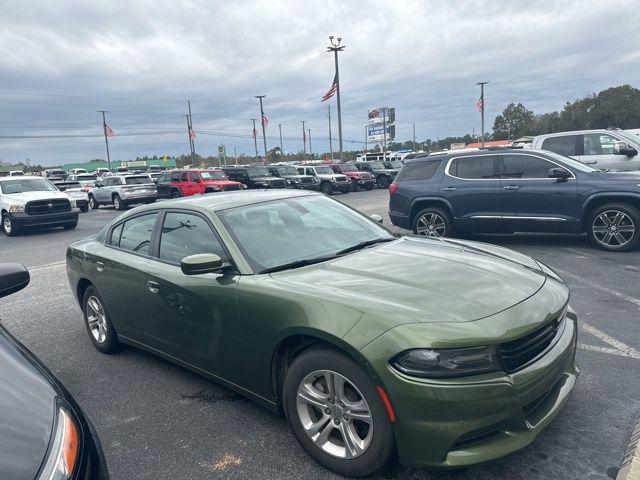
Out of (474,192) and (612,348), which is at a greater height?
(474,192)

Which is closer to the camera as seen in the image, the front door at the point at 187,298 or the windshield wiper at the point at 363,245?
the front door at the point at 187,298

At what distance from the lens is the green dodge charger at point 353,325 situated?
2.39 m

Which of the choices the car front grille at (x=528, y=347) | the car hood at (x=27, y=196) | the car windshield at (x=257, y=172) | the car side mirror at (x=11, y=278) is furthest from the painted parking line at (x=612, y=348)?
the car windshield at (x=257, y=172)

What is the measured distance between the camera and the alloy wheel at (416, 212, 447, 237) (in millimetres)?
9391

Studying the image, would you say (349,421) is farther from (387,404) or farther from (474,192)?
(474,192)

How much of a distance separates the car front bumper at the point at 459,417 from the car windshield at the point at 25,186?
55.1ft

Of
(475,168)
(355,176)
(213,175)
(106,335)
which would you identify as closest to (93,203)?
(213,175)

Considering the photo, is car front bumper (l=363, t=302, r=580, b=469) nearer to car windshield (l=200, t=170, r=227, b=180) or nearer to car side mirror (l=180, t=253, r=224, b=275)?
car side mirror (l=180, t=253, r=224, b=275)

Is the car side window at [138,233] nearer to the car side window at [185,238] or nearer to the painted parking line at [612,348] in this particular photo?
the car side window at [185,238]

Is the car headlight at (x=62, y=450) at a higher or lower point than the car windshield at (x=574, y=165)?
lower

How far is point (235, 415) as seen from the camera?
3479mm

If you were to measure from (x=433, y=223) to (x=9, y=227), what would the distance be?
12809mm

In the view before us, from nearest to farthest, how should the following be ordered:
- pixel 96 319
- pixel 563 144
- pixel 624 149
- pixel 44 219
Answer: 1. pixel 96 319
2. pixel 624 149
3. pixel 563 144
4. pixel 44 219

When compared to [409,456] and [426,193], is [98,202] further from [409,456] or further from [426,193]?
[409,456]
